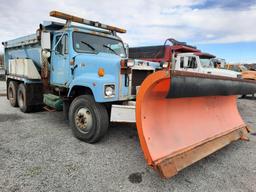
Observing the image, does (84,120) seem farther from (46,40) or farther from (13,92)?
(13,92)

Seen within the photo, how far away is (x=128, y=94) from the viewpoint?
13.0ft

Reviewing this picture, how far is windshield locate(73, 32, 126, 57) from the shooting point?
14.6 ft

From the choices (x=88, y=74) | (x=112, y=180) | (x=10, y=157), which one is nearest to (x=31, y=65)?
(x=88, y=74)

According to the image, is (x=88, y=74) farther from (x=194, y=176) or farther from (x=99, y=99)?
(x=194, y=176)

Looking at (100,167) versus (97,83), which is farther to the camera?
(97,83)

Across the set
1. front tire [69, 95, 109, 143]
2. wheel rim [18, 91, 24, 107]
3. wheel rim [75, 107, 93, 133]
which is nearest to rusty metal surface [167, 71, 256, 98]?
front tire [69, 95, 109, 143]

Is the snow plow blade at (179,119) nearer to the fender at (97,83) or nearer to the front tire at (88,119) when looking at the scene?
the fender at (97,83)

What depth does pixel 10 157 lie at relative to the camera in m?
3.28

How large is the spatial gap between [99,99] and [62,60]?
1771 millimetres

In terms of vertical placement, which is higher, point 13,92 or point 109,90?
point 109,90

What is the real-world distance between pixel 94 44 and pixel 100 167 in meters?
2.82

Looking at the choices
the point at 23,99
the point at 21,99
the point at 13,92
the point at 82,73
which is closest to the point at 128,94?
the point at 82,73

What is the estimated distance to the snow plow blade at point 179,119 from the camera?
2525mm

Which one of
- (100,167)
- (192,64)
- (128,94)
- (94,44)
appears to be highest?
(94,44)
